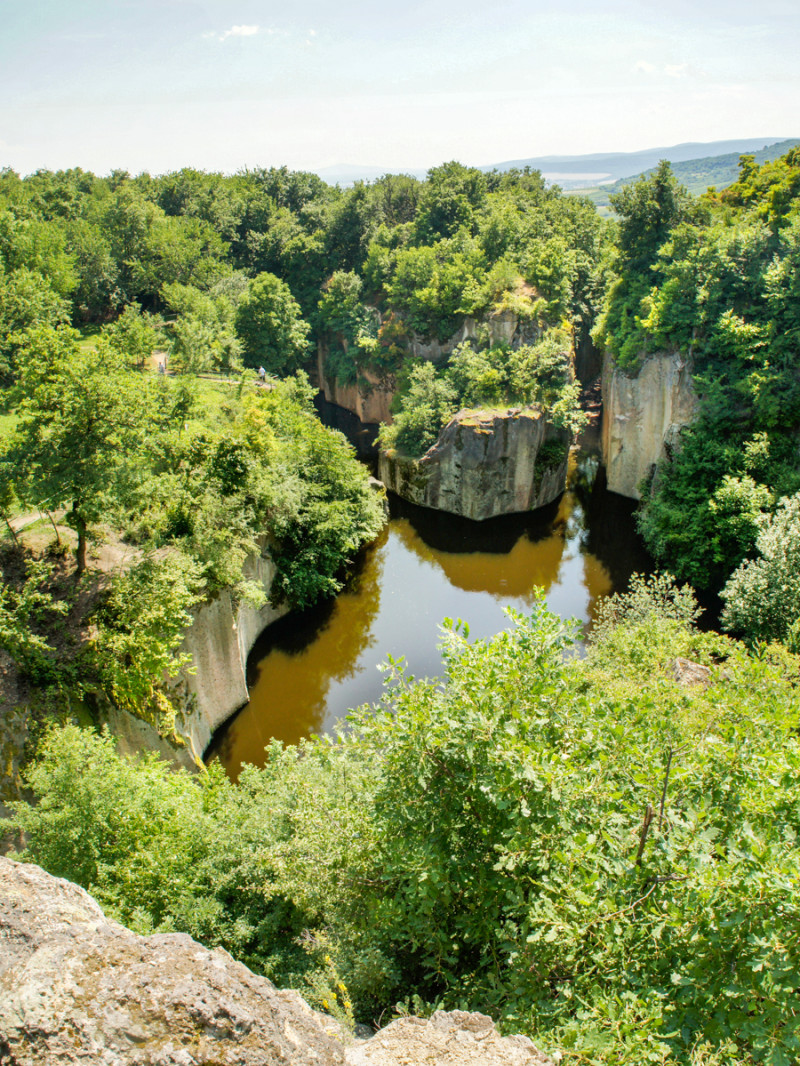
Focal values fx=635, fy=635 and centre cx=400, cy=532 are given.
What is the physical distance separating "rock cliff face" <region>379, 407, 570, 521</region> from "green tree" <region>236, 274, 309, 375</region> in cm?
1287

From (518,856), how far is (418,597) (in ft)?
64.3

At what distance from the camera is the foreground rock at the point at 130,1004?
177 inches

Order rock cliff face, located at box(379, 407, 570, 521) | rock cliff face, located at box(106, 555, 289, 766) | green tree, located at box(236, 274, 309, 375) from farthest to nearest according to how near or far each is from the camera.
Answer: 1. green tree, located at box(236, 274, 309, 375)
2. rock cliff face, located at box(379, 407, 570, 521)
3. rock cliff face, located at box(106, 555, 289, 766)

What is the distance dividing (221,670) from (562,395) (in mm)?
21014

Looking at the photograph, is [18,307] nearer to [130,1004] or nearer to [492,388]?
[492,388]

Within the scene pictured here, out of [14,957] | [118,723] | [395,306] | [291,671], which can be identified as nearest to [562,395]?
[395,306]

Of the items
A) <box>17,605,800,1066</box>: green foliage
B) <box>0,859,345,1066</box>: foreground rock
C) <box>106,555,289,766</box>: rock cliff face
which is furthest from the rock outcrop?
<box>106,555,289,766</box>: rock cliff face

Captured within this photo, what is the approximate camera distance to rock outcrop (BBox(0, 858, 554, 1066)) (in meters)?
4.51

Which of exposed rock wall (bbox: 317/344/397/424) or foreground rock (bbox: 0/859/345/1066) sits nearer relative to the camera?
foreground rock (bbox: 0/859/345/1066)

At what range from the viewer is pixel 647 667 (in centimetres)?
1541

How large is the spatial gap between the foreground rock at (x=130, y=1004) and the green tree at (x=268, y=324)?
37.4 metres

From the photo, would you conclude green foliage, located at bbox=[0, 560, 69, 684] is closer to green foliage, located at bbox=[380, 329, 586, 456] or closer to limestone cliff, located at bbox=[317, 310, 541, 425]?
green foliage, located at bbox=[380, 329, 586, 456]

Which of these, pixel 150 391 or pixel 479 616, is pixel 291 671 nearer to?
pixel 479 616

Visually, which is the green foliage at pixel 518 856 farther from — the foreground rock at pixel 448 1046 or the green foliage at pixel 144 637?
the green foliage at pixel 144 637
